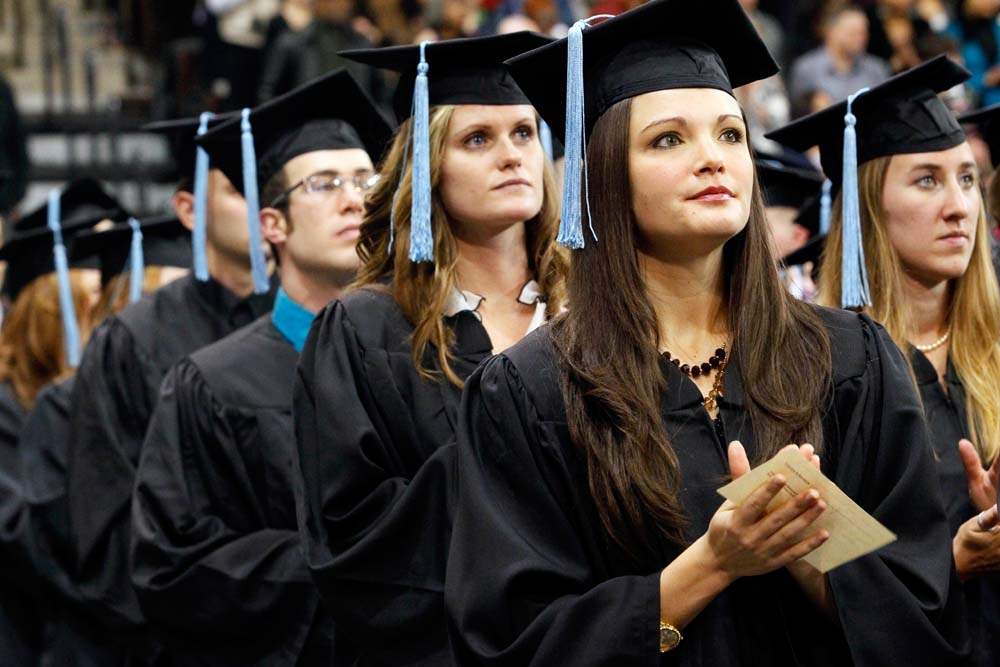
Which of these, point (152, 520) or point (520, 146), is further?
point (152, 520)

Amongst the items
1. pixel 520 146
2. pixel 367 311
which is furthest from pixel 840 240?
pixel 367 311

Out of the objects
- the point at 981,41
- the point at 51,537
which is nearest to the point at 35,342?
the point at 51,537

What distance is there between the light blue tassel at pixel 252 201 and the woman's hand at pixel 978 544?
2317mm

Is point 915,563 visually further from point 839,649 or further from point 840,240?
point 840,240

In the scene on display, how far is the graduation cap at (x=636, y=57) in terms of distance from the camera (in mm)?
3072

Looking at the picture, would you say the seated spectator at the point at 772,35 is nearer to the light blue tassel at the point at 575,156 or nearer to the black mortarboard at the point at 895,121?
the black mortarboard at the point at 895,121

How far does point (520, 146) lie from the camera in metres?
4.13

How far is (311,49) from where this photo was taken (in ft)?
34.4

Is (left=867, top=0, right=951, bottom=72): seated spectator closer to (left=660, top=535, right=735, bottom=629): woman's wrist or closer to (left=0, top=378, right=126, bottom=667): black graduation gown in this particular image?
(left=0, top=378, right=126, bottom=667): black graduation gown

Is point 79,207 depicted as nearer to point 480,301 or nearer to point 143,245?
point 143,245

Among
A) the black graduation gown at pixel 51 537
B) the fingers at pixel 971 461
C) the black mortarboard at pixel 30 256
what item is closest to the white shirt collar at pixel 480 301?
the fingers at pixel 971 461

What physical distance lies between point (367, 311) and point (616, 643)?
4.78ft

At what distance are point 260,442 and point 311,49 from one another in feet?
20.5

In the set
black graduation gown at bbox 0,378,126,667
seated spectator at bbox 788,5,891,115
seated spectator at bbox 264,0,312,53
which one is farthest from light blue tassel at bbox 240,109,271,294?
seated spectator at bbox 264,0,312,53
